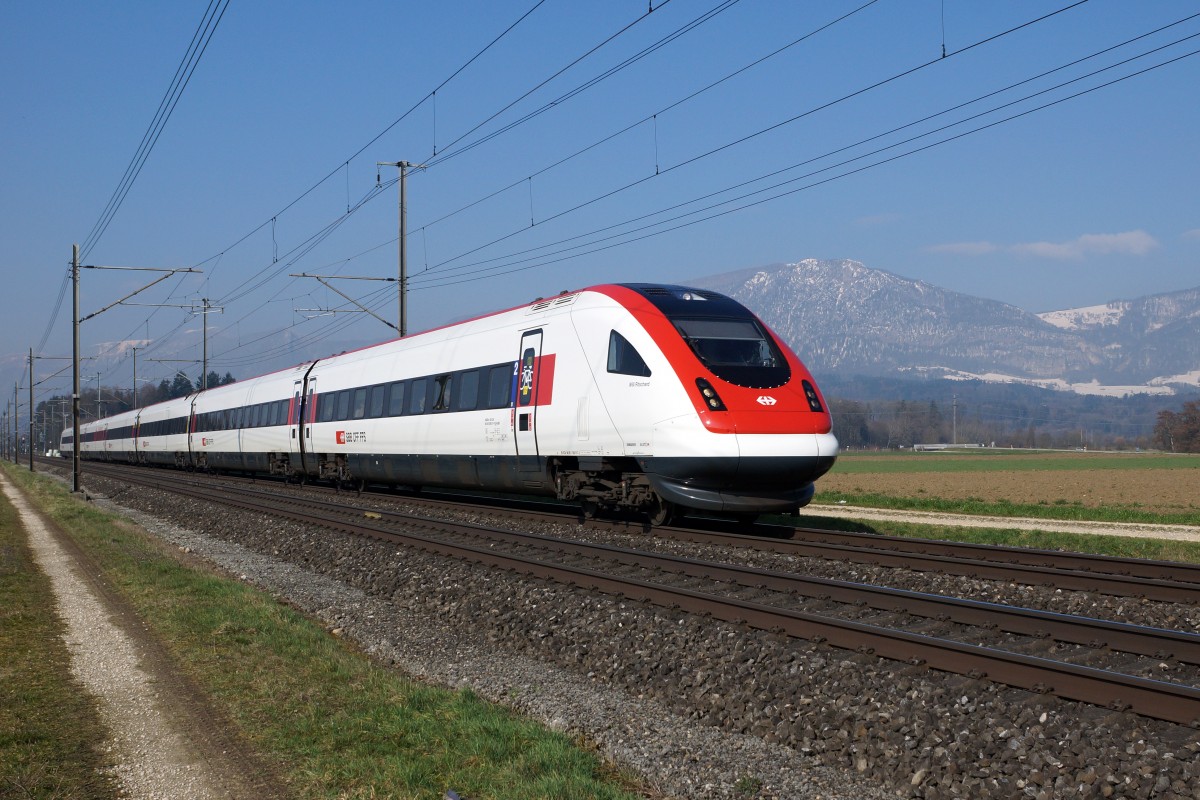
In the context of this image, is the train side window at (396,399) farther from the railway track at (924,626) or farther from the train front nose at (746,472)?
the train front nose at (746,472)

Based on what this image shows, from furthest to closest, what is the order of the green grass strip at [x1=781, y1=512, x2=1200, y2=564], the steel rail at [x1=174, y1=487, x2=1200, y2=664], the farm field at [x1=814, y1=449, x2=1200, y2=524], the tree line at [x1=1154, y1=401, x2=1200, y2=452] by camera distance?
the tree line at [x1=1154, y1=401, x2=1200, y2=452] < the farm field at [x1=814, y1=449, x2=1200, y2=524] < the green grass strip at [x1=781, y1=512, x2=1200, y2=564] < the steel rail at [x1=174, y1=487, x2=1200, y2=664]

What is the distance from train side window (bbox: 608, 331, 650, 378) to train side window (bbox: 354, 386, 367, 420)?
37.7 ft

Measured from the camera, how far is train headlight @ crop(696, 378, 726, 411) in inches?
547

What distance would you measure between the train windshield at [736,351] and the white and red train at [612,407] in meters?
0.02

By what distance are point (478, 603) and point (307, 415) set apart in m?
20.4

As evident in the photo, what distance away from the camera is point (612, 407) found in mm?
15148

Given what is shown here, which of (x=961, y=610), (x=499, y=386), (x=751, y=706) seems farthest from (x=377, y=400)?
(x=751, y=706)

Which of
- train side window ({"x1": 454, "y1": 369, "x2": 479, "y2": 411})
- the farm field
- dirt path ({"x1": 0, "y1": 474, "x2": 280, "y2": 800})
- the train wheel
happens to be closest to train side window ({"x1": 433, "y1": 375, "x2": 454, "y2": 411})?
train side window ({"x1": 454, "y1": 369, "x2": 479, "y2": 411})

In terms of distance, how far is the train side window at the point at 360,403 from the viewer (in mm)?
25312

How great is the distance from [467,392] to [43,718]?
13.0m

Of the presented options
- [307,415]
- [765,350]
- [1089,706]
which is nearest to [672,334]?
[765,350]

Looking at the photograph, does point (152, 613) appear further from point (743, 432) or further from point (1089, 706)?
point (1089, 706)

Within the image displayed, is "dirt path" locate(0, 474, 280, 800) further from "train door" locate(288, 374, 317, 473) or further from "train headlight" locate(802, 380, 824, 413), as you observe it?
"train door" locate(288, 374, 317, 473)

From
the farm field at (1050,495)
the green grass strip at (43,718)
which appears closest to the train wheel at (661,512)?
the green grass strip at (43,718)
